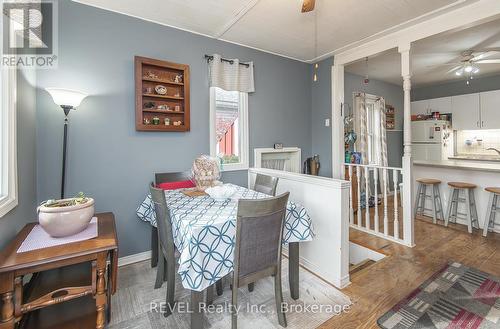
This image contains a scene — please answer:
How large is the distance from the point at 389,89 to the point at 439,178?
263 cm

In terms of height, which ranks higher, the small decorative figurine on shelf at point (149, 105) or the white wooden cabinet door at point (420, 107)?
the white wooden cabinet door at point (420, 107)

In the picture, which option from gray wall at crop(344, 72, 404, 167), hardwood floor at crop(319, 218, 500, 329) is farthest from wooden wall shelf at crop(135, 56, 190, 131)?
gray wall at crop(344, 72, 404, 167)

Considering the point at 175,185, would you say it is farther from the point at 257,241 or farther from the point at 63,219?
the point at 257,241

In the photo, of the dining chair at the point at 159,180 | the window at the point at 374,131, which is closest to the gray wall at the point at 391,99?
the window at the point at 374,131

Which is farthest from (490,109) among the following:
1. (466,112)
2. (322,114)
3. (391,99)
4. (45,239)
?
(45,239)

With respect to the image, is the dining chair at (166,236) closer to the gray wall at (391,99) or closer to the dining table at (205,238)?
the dining table at (205,238)

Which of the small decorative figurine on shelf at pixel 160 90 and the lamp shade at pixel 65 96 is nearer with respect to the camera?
the lamp shade at pixel 65 96

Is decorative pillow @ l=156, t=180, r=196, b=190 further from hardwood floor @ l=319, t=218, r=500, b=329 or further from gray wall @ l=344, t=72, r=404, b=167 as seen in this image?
gray wall @ l=344, t=72, r=404, b=167

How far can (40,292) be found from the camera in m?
1.43

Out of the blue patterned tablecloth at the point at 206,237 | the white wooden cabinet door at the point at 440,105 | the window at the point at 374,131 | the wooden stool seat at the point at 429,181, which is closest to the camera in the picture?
the blue patterned tablecloth at the point at 206,237

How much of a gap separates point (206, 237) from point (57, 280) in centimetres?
111

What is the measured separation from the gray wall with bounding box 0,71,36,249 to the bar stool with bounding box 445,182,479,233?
191 inches

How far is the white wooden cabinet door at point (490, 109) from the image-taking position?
457 centimetres

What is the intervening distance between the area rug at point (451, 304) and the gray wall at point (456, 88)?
15.4 ft
